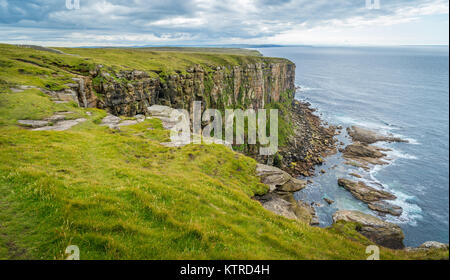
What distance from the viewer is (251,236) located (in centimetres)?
1116

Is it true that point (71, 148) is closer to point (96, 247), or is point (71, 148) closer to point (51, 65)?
point (96, 247)

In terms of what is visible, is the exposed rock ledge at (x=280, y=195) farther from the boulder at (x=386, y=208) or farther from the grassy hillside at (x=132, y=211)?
the boulder at (x=386, y=208)

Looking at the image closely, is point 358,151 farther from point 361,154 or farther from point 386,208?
point 386,208

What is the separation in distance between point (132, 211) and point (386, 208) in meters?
60.8

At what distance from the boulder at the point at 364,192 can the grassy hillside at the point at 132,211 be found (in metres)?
51.7

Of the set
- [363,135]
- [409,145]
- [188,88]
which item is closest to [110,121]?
[409,145]

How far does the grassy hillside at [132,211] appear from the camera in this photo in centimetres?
830

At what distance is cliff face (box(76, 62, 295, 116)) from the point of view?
44.8m

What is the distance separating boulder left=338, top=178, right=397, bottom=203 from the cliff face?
189 feet

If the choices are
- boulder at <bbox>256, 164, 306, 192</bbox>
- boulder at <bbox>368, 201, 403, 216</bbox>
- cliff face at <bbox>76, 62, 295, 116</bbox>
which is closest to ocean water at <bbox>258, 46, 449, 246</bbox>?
boulder at <bbox>368, 201, 403, 216</bbox>

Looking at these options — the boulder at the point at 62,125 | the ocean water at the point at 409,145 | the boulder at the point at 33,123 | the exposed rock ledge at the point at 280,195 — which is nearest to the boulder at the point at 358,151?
the ocean water at the point at 409,145

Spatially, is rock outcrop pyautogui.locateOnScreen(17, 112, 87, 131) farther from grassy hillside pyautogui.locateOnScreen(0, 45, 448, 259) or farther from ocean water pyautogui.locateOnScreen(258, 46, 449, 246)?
ocean water pyautogui.locateOnScreen(258, 46, 449, 246)
